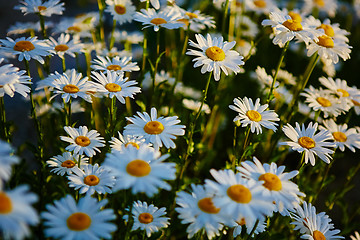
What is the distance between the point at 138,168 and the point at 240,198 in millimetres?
495

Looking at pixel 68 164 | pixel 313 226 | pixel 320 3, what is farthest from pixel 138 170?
pixel 320 3

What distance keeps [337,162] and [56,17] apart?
4.77 m

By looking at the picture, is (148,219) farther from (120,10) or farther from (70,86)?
(120,10)

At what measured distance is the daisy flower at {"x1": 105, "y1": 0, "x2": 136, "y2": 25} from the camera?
9.94ft

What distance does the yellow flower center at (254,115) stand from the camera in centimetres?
226

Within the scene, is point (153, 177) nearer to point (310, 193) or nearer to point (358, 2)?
point (310, 193)

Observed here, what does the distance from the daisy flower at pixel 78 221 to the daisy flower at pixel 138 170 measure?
153mm

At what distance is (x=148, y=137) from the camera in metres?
1.99

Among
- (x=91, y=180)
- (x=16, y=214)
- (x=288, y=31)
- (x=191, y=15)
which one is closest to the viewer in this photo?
(x=16, y=214)

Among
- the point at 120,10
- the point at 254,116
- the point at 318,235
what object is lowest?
the point at 318,235

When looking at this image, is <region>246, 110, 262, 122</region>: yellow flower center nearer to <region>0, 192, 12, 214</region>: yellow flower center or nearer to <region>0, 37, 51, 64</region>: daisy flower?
<region>0, 37, 51, 64</region>: daisy flower

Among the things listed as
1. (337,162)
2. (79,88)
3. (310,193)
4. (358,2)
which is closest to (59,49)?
(79,88)

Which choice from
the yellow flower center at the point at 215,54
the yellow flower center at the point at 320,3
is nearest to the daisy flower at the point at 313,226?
the yellow flower center at the point at 215,54

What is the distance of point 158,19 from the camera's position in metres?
2.64
